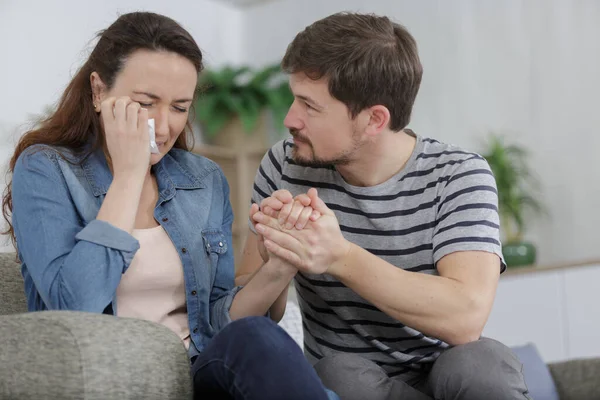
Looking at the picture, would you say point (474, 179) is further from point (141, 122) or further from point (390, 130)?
point (141, 122)

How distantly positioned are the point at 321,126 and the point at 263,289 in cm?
40

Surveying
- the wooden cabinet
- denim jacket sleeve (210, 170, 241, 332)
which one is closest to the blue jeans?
denim jacket sleeve (210, 170, 241, 332)

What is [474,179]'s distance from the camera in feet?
4.90

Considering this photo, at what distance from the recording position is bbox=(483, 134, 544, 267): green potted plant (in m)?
3.51

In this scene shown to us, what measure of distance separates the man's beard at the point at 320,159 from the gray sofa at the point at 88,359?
25.6 inches

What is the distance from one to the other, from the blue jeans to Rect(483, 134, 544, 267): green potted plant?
2590 mm

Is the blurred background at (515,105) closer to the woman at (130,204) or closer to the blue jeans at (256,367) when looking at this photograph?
the woman at (130,204)

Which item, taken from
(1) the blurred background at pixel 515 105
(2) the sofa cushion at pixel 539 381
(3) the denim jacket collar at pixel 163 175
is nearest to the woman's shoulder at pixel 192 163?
(3) the denim jacket collar at pixel 163 175

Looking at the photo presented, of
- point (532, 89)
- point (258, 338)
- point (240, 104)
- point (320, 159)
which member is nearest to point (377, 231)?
point (320, 159)

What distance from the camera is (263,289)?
144 centimetres

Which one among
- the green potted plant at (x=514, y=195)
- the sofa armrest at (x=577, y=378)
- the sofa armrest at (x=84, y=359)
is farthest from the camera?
the green potted plant at (x=514, y=195)

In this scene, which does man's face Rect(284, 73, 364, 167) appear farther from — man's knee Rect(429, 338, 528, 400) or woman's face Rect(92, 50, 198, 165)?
man's knee Rect(429, 338, 528, 400)

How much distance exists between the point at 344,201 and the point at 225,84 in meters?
3.03

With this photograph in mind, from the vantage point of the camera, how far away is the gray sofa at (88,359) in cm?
92
